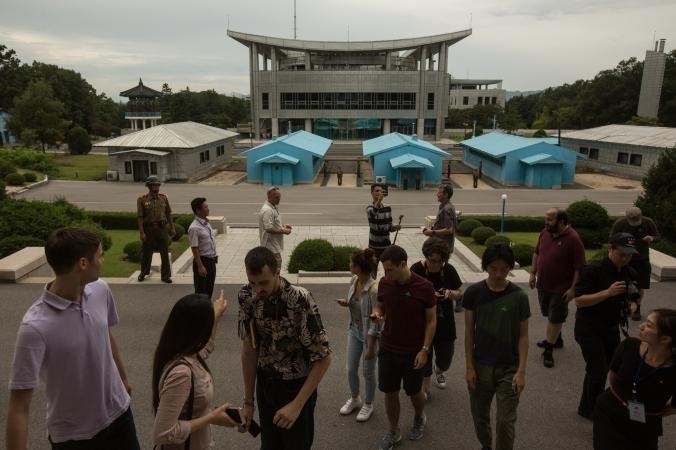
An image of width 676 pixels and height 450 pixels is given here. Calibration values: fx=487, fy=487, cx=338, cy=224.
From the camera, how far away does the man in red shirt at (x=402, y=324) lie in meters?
4.33

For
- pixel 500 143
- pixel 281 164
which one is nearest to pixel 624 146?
pixel 500 143

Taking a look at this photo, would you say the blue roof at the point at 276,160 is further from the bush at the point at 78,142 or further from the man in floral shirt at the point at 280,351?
the man in floral shirt at the point at 280,351

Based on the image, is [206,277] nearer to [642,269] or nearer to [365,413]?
[365,413]

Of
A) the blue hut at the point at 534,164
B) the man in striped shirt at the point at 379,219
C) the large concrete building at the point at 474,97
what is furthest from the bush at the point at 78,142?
the large concrete building at the point at 474,97

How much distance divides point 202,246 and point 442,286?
4.15 metres

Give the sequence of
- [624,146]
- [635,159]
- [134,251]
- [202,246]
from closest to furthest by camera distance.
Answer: [202,246] < [134,251] < [635,159] < [624,146]

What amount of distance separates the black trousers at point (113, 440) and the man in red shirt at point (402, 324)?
2.17 meters

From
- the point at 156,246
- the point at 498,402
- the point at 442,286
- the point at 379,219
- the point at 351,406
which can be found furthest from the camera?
the point at 156,246

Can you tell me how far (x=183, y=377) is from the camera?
2.73 m

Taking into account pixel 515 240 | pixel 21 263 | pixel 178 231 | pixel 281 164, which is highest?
pixel 281 164

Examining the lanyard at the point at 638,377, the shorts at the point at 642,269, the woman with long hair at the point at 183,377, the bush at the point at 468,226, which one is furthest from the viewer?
the bush at the point at 468,226

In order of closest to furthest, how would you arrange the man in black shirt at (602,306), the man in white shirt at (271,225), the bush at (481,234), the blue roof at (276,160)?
the man in black shirt at (602,306)
the man in white shirt at (271,225)
the bush at (481,234)
the blue roof at (276,160)

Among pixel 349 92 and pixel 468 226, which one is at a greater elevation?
pixel 349 92

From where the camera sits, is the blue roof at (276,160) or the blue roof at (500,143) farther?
the blue roof at (500,143)
